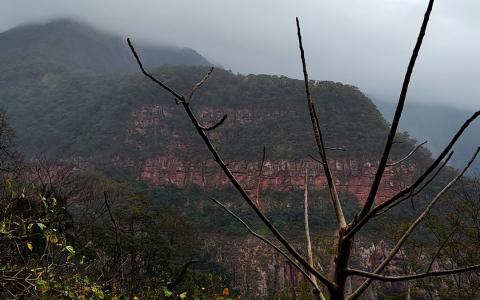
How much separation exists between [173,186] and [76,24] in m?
125

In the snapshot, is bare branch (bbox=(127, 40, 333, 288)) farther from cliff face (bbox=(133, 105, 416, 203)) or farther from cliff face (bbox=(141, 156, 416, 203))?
cliff face (bbox=(141, 156, 416, 203))

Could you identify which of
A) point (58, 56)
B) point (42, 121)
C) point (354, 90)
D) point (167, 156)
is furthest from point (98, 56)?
point (354, 90)

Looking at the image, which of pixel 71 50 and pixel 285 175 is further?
pixel 71 50

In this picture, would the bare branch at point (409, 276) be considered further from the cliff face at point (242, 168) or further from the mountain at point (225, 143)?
the cliff face at point (242, 168)

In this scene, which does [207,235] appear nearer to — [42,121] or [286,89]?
[286,89]

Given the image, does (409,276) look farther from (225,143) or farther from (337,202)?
(225,143)

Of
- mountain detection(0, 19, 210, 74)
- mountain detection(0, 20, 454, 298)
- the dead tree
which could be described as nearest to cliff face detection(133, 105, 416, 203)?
mountain detection(0, 20, 454, 298)

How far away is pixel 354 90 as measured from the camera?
74188mm

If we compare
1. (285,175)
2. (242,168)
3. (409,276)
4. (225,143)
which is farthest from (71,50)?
(409,276)

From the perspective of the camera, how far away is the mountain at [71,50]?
12744cm

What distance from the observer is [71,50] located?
141875mm

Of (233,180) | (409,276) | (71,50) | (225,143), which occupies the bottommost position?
(225,143)

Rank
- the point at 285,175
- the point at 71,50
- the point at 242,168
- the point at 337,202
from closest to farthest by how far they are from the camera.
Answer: the point at 337,202
the point at 285,175
the point at 242,168
the point at 71,50

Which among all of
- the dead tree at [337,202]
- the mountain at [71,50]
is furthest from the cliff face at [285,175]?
the mountain at [71,50]
